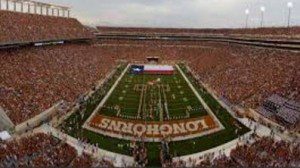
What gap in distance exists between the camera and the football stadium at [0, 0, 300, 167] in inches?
988

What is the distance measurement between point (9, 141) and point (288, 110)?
1773 cm

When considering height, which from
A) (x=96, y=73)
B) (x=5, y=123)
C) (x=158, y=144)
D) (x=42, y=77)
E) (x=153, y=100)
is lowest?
(x=158, y=144)

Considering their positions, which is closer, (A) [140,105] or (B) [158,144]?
(B) [158,144]

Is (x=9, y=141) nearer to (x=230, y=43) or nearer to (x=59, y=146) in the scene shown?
(x=59, y=146)

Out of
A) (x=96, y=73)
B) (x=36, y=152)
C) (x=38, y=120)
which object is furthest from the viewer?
(x=96, y=73)

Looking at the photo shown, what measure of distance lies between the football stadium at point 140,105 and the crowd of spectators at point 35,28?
0.21 meters

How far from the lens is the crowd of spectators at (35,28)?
50.2 meters

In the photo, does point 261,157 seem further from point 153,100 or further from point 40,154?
point 153,100

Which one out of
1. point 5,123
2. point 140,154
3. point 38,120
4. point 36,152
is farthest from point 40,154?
point 38,120

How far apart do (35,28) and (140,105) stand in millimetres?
25429

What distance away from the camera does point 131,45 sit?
85312 mm

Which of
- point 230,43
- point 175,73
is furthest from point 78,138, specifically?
point 230,43

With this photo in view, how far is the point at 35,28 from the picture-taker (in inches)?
2354

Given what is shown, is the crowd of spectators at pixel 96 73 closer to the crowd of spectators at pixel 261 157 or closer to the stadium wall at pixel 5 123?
the stadium wall at pixel 5 123
